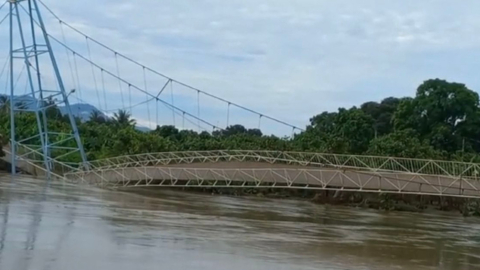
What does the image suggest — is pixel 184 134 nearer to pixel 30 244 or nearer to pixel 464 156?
pixel 464 156

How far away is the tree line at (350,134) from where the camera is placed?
51.1 meters

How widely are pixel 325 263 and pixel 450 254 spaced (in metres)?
5.37

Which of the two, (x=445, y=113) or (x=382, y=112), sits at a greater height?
(x=382, y=112)

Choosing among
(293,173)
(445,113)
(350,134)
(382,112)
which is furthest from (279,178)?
(382,112)

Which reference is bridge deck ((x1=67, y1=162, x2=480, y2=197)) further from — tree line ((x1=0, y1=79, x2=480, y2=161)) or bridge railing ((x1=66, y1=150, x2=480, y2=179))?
tree line ((x1=0, y1=79, x2=480, y2=161))

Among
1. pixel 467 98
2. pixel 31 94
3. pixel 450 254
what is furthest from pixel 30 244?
pixel 467 98

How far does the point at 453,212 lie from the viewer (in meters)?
42.0

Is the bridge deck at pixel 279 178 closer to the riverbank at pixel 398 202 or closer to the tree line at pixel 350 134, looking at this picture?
the riverbank at pixel 398 202

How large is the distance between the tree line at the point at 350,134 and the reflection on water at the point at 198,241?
23.3 meters

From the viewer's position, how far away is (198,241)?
1617cm

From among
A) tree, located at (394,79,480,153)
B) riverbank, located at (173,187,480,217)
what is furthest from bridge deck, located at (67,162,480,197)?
tree, located at (394,79,480,153)

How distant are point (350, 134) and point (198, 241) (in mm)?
40606

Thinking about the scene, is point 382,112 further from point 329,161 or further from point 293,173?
point 293,173

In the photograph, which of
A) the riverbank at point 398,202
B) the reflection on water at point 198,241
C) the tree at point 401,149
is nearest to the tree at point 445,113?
the tree at point 401,149
